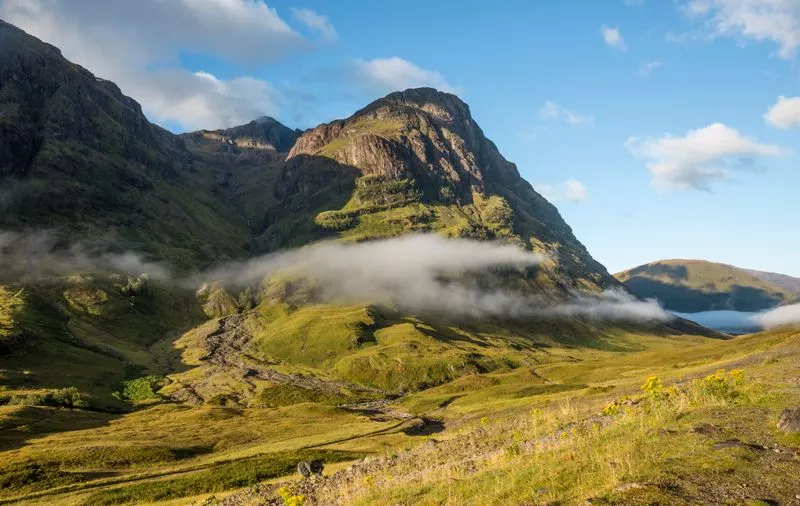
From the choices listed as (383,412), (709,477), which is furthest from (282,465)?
(383,412)

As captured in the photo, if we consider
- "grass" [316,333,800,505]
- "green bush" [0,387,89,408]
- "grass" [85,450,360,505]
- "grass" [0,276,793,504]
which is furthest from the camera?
"green bush" [0,387,89,408]

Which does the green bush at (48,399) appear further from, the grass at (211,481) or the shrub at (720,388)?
the shrub at (720,388)

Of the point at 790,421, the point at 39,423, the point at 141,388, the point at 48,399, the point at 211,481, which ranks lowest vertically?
the point at 141,388

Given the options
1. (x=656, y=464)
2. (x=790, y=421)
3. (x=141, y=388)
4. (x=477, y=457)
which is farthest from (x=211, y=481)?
(x=141, y=388)

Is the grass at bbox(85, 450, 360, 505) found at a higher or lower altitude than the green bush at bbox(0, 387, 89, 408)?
higher

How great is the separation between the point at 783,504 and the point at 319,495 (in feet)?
72.5

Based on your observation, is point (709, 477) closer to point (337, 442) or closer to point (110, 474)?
point (110, 474)

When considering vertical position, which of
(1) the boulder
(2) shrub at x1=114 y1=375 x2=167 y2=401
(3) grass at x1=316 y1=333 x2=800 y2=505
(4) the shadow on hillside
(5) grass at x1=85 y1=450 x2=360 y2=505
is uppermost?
(1) the boulder

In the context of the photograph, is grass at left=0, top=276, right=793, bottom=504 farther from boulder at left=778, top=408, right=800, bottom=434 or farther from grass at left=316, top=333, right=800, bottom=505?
boulder at left=778, top=408, right=800, bottom=434

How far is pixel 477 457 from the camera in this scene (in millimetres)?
27422

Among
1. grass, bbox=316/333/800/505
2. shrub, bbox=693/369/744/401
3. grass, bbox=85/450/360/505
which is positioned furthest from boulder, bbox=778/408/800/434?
grass, bbox=85/450/360/505

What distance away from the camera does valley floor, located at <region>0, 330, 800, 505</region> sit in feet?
46.8

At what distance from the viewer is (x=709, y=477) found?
13727mm

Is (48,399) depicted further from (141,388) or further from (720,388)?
(720,388)
